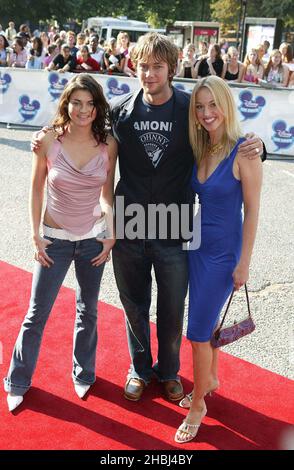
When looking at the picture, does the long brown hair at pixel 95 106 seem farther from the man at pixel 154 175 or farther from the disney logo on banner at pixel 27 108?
the disney logo on banner at pixel 27 108

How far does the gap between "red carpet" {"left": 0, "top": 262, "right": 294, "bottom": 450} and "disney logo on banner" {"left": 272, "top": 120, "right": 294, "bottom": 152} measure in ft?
23.2

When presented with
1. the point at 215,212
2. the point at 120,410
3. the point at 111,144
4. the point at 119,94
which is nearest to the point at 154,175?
the point at 111,144

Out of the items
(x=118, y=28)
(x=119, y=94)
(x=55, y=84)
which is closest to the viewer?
(x=119, y=94)

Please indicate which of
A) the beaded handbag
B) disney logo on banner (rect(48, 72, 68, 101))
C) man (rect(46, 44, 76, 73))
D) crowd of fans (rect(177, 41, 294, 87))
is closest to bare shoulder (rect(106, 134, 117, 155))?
the beaded handbag

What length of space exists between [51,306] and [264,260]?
3014 millimetres

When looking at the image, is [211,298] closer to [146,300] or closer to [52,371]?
[146,300]

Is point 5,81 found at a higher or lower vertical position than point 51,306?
higher

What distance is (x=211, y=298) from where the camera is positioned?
298 centimetres

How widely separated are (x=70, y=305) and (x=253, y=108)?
6.86 meters

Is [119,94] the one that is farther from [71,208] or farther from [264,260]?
[71,208]

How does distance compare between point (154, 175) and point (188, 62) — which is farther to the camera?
A: point (188, 62)

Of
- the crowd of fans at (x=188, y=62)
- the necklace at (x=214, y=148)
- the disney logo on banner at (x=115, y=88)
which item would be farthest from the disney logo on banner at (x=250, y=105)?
the necklace at (x=214, y=148)

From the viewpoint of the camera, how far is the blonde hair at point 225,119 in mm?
2801

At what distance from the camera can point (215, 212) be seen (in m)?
2.93
